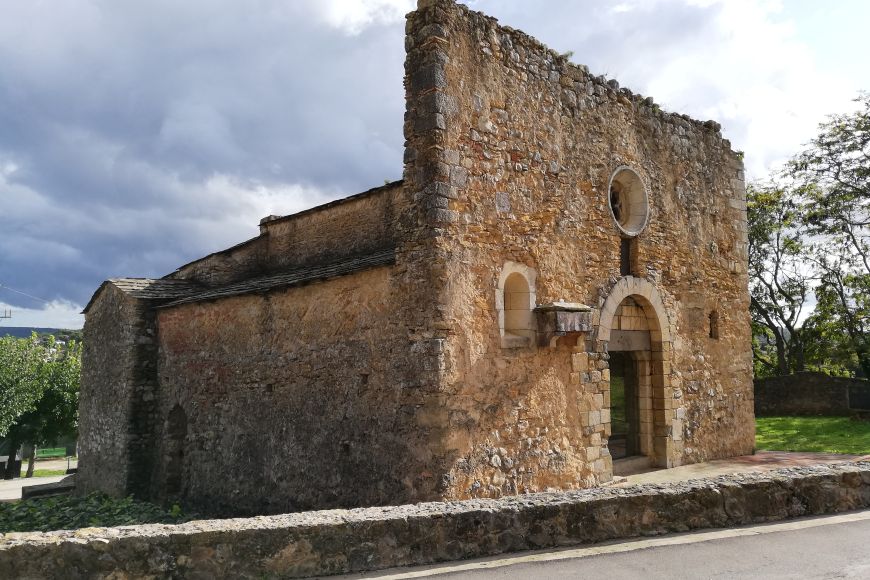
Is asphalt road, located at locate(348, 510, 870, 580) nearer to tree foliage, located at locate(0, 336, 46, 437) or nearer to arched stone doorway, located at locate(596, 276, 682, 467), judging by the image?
arched stone doorway, located at locate(596, 276, 682, 467)

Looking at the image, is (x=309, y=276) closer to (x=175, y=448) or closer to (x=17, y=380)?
(x=175, y=448)

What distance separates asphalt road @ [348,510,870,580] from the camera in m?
4.46

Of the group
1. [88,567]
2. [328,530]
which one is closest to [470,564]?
[328,530]

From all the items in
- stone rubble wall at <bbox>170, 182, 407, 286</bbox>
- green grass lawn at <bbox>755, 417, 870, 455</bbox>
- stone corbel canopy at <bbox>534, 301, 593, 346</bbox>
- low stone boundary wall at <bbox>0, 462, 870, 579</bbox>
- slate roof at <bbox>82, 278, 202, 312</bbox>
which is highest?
stone rubble wall at <bbox>170, 182, 407, 286</bbox>

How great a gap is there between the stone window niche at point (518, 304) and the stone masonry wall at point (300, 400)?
1.53 metres

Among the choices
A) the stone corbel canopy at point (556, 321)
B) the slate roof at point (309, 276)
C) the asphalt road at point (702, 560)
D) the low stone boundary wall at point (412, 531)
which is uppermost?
the slate roof at point (309, 276)

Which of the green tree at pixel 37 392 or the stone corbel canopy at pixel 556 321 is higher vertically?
the stone corbel canopy at pixel 556 321

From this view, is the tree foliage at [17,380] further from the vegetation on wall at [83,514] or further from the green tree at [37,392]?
the vegetation on wall at [83,514]

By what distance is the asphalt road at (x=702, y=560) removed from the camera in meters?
4.46

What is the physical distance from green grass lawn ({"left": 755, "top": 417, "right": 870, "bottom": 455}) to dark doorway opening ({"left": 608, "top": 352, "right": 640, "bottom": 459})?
5222 millimetres

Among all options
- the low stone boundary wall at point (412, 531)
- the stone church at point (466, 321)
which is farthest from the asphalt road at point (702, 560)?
the stone church at point (466, 321)

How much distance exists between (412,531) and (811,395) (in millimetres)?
19955

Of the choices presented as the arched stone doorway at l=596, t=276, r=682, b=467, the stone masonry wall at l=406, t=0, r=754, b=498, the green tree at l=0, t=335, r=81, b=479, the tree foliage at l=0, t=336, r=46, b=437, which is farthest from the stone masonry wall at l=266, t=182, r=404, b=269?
the green tree at l=0, t=335, r=81, b=479

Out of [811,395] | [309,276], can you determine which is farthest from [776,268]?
[309,276]
